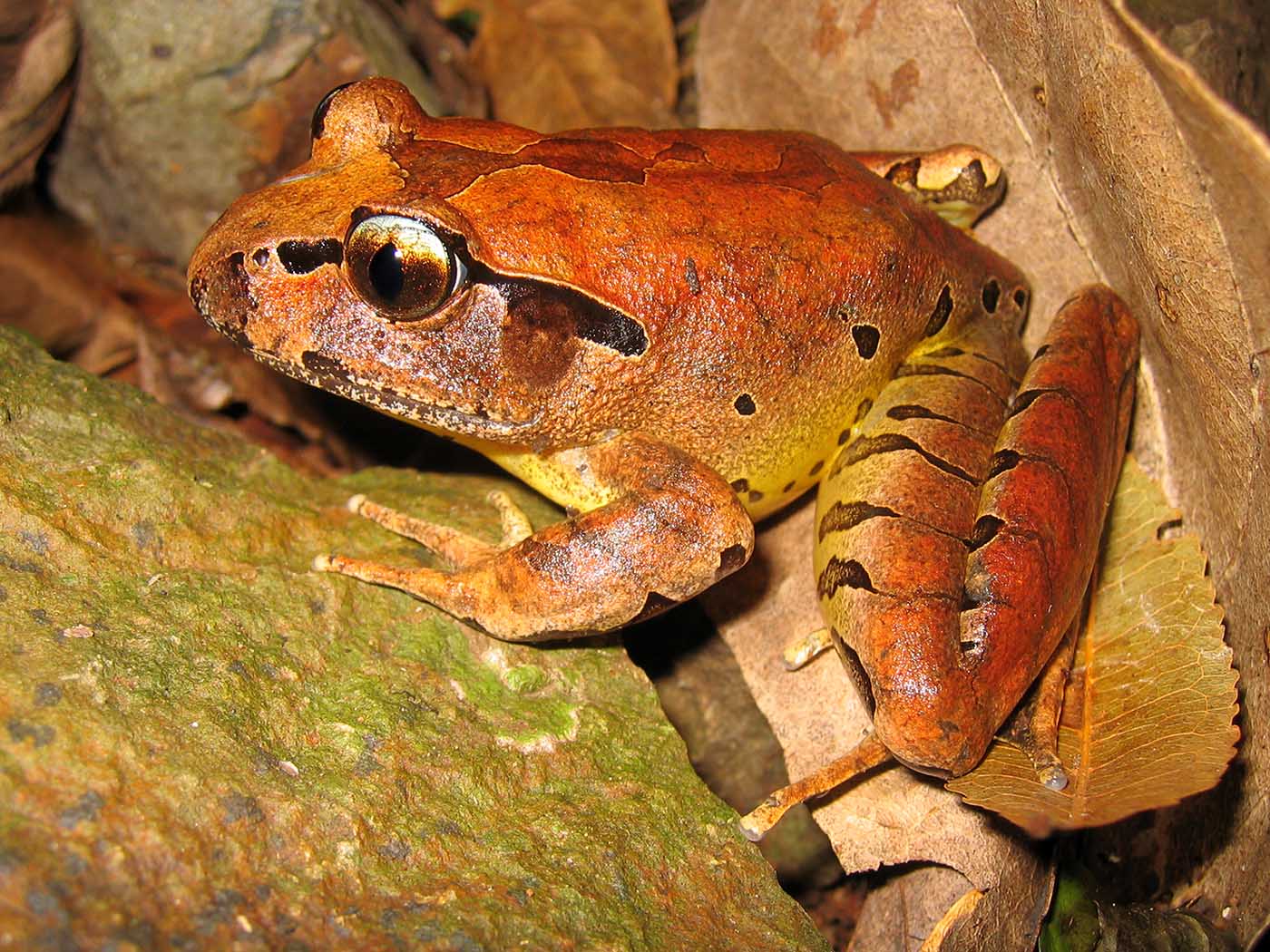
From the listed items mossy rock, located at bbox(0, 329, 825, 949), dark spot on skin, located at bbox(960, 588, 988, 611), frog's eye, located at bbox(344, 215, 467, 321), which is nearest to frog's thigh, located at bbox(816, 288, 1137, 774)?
dark spot on skin, located at bbox(960, 588, 988, 611)

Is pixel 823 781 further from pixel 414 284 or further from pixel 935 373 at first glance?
pixel 414 284

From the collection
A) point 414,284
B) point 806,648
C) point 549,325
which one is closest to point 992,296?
point 806,648

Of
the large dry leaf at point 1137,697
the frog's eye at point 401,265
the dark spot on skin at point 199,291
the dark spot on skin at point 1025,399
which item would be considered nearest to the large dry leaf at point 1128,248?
the large dry leaf at point 1137,697

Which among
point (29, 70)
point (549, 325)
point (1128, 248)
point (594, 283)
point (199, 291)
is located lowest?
point (29, 70)

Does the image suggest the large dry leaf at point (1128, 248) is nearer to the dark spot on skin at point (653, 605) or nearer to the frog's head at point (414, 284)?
the dark spot on skin at point (653, 605)

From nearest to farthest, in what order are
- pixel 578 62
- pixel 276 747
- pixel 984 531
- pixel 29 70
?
pixel 276 747 < pixel 984 531 < pixel 29 70 < pixel 578 62

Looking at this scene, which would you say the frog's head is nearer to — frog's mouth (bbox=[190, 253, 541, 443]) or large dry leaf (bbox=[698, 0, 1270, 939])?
frog's mouth (bbox=[190, 253, 541, 443])
